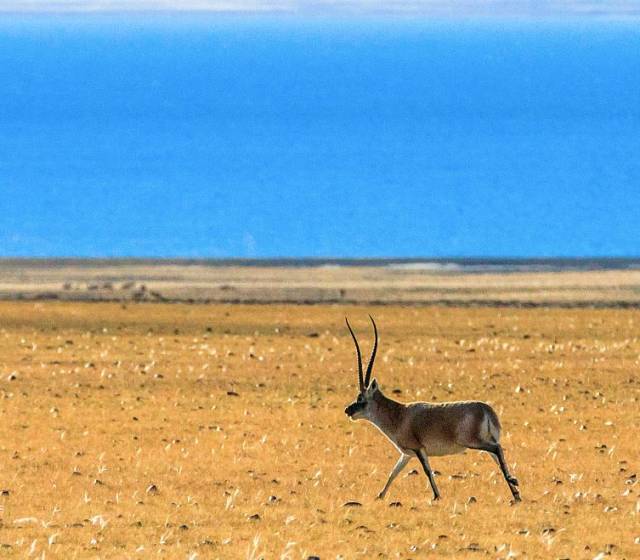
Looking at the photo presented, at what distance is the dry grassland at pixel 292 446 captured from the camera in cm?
1262

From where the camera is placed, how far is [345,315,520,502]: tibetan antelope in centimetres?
1388

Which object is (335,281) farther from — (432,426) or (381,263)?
(432,426)

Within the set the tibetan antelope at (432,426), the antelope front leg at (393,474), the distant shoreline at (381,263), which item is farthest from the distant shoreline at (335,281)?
the antelope front leg at (393,474)

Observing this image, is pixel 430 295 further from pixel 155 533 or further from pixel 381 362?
pixel 155 533

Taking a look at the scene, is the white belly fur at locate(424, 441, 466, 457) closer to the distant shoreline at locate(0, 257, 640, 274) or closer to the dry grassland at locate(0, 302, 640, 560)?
the dry grassland at locate(0, 302, 640, 560)

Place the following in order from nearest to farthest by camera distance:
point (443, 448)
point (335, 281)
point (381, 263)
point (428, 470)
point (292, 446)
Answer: point (428, 470)
point (443, 448)
point (292, 446)
point (335, 281)
point (381, 263)

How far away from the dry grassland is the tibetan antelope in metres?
0.40

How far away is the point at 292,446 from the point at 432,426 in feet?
15.4

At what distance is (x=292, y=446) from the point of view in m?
18.6

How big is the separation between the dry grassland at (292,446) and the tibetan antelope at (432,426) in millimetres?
400

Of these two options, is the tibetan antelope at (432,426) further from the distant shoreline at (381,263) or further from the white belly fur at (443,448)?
the distant shoreline at (381,263)

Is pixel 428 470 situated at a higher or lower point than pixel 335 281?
lower

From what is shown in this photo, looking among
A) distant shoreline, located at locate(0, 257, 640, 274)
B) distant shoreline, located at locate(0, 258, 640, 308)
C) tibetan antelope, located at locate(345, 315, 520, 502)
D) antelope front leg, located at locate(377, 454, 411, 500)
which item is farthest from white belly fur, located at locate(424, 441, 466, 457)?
distant shoreline, located at locate(0, 257, 640, 274)

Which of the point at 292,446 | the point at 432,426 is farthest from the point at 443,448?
the point at 292,446
